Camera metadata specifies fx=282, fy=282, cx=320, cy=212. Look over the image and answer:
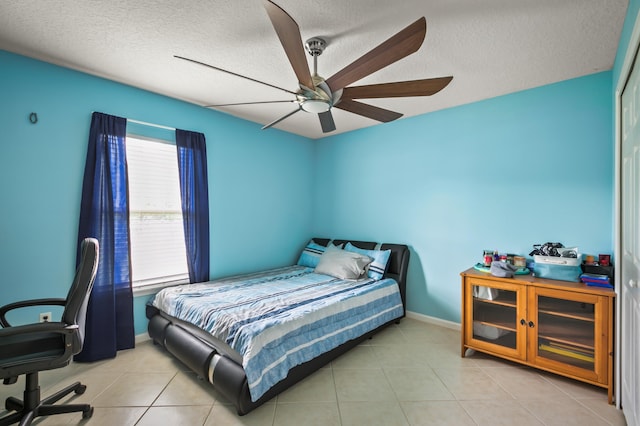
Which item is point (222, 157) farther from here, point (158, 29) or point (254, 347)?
point (254, 347)

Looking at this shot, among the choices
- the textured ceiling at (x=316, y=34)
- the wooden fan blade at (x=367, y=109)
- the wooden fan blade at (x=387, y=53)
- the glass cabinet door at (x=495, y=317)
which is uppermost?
the textured ceiling at (x=316, y=34)

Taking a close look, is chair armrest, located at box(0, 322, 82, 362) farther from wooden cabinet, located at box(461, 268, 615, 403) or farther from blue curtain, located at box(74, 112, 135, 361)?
wooden cabinet, located at box(461, 268, 615, 403)

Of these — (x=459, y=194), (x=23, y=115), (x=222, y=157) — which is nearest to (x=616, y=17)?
(x=459, y=194)

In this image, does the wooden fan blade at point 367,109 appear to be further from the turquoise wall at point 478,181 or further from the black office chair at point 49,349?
the black office chair at point 49,349

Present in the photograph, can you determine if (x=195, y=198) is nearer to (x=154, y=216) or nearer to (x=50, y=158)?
(x=154, y=216)

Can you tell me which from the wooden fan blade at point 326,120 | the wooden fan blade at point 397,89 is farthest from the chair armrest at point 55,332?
the wooden fan blade at point 397,89

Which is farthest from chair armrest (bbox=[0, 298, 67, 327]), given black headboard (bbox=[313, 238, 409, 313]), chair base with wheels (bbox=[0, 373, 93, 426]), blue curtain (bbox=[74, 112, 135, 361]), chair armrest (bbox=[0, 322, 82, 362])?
black headboard (bbox=[313, 238, 409, 313])

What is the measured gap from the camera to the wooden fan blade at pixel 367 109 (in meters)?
2.12

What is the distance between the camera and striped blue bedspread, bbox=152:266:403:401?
190 centimetres

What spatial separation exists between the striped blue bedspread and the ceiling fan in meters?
1.59

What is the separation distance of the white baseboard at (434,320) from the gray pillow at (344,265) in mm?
828

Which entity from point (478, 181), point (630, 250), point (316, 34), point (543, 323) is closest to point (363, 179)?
point (478, 181)

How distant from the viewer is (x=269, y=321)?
2053 millimetres

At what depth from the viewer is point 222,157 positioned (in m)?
3.50
